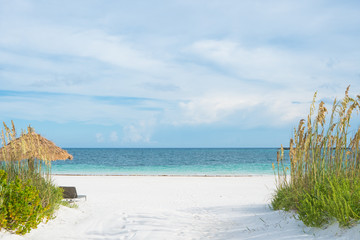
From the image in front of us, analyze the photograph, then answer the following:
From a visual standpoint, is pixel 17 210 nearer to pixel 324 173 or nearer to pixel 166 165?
pixel 324 173

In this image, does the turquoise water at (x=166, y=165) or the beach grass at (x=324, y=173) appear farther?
the turquoise water at (x=166, y=165)

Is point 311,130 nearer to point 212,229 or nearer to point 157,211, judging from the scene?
point 212,229

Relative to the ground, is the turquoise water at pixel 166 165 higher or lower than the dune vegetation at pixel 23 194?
lower

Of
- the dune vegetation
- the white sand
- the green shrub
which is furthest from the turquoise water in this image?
the green shrub

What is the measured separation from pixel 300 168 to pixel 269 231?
1.28 metres

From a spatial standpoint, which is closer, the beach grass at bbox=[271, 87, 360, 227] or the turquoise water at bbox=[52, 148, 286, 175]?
the beach grass at bbox=[271, 87, 360, 227]

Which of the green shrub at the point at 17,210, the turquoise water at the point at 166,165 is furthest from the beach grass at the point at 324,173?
the turquoise water at the point at 166,165

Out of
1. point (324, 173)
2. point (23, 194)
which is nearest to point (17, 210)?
point (23, 194)

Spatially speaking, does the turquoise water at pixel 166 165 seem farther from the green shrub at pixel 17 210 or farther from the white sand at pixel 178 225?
the green shrub at pixel 17 210

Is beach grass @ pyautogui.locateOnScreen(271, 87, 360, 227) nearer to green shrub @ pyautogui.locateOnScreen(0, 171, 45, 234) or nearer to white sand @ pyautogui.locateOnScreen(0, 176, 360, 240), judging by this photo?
white sand @ pyautogui.locateOnScreen(0, 176, 360, 240)

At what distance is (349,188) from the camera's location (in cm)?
522

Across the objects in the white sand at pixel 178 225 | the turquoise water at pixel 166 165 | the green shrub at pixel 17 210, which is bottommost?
the turquoise water at pixel 166 165

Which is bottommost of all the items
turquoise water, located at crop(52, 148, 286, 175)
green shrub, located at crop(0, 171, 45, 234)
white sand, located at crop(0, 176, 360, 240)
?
turquoise water, located at crop(52, 148, 286, 175)

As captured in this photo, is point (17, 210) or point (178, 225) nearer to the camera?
point (17, 210)
